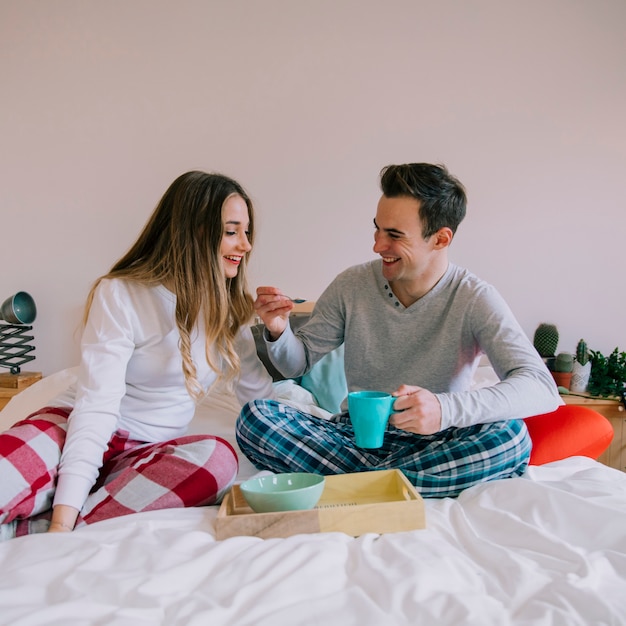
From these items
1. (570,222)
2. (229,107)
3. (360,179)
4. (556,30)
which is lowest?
(570,222)

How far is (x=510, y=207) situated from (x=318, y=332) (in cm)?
142

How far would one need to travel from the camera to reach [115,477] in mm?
1305

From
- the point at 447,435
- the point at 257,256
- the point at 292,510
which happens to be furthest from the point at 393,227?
the point at 257,256

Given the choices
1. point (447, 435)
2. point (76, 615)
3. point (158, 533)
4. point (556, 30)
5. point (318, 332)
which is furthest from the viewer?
point (556, 30)

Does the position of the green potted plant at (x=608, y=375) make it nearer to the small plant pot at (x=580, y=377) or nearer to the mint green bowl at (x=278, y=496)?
the small plant pot at (x=580, y=377)

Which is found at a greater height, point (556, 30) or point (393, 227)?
point (556, 30)

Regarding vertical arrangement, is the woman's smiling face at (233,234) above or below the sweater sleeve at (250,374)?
above

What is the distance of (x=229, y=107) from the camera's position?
9.02 feet

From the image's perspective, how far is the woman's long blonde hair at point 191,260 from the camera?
4.88 ft

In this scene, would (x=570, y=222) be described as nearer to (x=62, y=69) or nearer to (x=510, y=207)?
(x=510, y=207)

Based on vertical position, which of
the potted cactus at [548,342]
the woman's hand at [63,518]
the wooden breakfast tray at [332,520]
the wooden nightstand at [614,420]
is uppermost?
the wooden breakfast tray at [332,520]

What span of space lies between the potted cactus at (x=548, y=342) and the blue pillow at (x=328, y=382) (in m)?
1.09

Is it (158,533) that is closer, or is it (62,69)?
Result: (158,533)

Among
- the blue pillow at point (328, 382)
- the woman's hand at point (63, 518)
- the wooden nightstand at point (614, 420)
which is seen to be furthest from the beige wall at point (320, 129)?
the woman's hand at point (63, 518)
